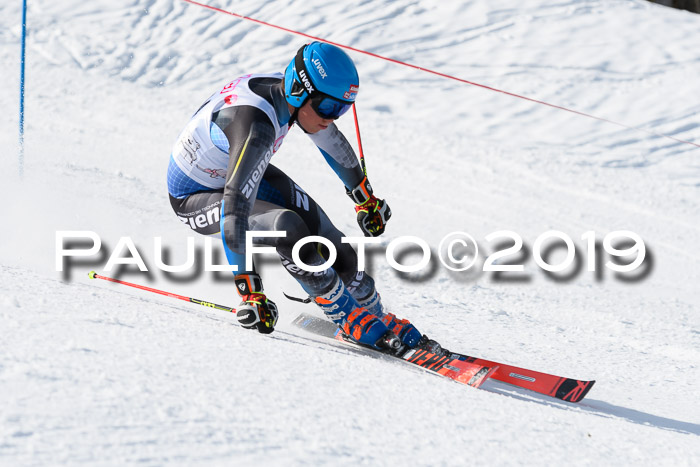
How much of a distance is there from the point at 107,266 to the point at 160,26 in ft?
23.0

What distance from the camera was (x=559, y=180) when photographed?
782cm

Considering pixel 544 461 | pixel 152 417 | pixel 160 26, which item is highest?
pixel 160 26

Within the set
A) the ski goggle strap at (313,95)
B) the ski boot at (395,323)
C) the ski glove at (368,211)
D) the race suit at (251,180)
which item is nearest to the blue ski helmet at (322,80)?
the ski goggle strap at (313,95)

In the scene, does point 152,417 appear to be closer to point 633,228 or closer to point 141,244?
point 141,244

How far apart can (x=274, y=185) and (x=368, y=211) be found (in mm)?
544

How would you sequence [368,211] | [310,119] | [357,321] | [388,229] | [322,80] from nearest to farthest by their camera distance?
[322,80] → [310,119] → [357,321] → [368,211] → [388,229]

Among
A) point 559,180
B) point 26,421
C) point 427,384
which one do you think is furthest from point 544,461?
point 559,180

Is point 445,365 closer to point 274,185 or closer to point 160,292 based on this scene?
point 274,185

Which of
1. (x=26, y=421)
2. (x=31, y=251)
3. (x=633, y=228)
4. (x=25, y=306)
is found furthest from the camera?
(x=633, y=228)

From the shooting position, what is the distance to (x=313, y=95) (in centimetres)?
332

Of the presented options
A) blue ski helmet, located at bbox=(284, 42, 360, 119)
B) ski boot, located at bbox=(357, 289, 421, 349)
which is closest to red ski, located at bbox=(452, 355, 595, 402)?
ski boot, located at bbox=(357, 289, 421, 349)

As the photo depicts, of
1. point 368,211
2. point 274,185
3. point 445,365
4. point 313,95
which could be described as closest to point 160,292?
point 274,185

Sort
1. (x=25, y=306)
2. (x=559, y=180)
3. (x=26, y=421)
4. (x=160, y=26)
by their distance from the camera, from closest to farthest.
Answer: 1. (x=26, y=421)
2. (x=25, y=306)
3. (x=559, y=180)
4. (x=160, y=26)

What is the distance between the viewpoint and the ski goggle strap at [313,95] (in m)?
3.30
